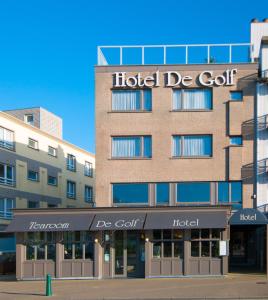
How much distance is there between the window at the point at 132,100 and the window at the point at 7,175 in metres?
15.0

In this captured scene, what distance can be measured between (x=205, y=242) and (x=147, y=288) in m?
5.38

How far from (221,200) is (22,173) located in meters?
20.8

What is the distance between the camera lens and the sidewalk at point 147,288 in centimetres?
2033

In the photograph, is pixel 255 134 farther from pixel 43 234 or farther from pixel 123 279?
pixel 43 234

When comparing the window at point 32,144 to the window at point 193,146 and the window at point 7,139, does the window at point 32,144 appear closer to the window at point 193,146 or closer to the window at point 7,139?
the window at point 7,139

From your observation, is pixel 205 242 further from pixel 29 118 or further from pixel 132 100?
pixel 29 118

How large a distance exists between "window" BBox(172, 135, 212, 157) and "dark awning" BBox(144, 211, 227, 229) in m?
4.30

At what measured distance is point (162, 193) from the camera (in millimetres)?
30156

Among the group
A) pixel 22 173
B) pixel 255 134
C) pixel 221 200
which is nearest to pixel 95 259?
pixel 221 200

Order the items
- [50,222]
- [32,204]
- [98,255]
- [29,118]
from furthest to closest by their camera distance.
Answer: [29,118] → [32,204] → [50,222] → [98,255]

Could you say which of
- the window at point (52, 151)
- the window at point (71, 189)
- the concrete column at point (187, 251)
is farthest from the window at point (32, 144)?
the concrete column at point (187, 251)

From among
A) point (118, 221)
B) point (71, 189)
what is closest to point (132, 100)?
point (118, 221)

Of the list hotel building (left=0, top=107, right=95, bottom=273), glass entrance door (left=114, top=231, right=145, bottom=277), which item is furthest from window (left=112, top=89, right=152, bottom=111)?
hotel building (left=0, top=107, right=95, bottom=273)

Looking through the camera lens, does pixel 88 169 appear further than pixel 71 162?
Yes
